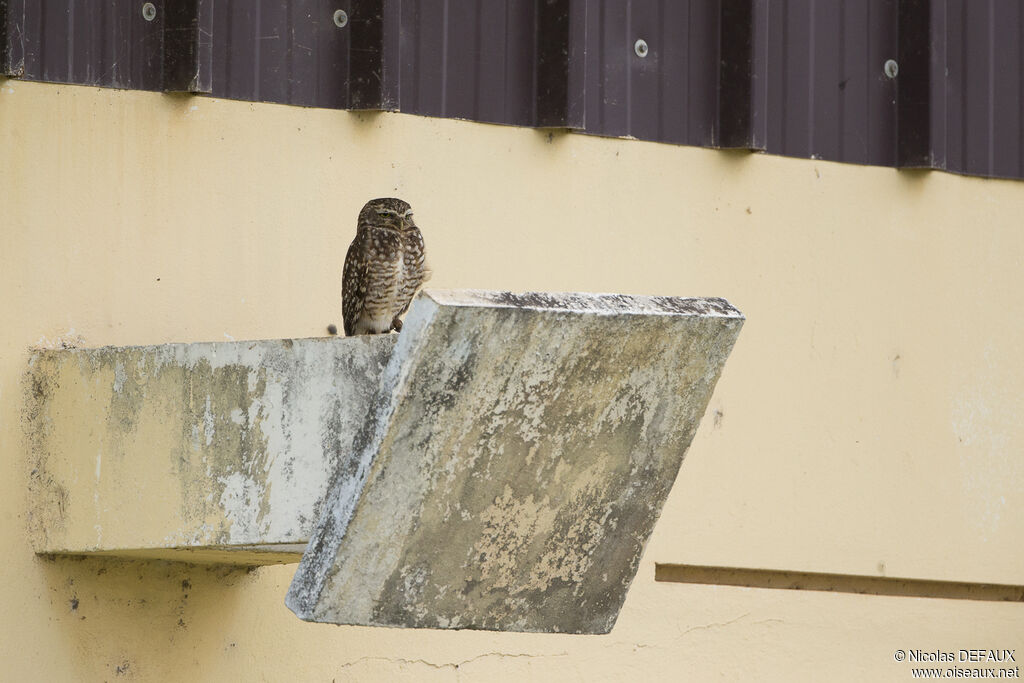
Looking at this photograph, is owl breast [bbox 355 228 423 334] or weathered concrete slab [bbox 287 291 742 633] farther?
owl breast [bbox 355 228 423 334]

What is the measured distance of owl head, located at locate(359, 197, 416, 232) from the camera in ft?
18.0

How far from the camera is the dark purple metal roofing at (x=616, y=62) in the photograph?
18.0 ft

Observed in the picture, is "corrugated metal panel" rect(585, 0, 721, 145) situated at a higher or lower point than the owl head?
higher

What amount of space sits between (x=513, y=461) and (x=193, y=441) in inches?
39.8

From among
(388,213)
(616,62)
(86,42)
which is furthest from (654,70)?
(86,42)

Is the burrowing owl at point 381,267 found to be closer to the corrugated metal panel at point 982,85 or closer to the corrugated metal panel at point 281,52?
the corrugated metal panel at point 281,52

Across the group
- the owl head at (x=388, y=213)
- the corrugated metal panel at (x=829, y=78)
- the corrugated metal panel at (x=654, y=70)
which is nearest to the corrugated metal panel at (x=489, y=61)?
the corrugated metal panel at (x=654, y=70)

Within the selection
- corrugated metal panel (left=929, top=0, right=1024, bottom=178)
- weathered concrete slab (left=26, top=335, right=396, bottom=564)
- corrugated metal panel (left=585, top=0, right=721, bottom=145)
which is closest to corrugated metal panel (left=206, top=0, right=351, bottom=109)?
corrugated metal panel (left=585, top=0, right=721, bottom=145)

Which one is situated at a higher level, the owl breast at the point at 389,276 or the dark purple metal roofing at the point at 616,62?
the dark purple metal roofing at the point at 616,62

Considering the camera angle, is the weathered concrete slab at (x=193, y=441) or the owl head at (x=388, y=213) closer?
the weathered concrete slab at (x=193, y=441)

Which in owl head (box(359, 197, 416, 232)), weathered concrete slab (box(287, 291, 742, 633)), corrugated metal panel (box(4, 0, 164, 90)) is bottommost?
weathered concrete slab (box(287, 291, 742, 633))

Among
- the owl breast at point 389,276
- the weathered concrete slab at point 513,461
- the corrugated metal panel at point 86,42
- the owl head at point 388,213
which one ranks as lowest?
the weathered concrete slab at point 513,461

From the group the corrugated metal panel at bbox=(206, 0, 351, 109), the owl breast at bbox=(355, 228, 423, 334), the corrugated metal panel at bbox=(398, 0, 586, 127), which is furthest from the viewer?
the corrugated metal panel at bbox=(398, 0, 586, 127)

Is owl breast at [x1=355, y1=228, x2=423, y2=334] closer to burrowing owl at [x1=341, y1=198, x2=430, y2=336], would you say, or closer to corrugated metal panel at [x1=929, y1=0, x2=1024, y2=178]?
burrowing owl at [x1=341, y1=198, x2=430, y2=336]
